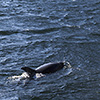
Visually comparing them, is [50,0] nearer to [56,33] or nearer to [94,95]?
[56,33]

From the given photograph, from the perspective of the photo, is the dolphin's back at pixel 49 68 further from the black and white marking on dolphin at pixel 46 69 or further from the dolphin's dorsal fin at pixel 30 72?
the dolphin's dorsal fin at pixel 30 72

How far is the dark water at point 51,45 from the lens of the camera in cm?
873

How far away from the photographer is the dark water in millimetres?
8727

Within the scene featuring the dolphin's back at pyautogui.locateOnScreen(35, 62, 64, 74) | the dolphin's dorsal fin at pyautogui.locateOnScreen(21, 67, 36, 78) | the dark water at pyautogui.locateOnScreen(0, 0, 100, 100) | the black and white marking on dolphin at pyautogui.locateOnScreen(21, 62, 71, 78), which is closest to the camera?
the dark water at pyautogui.locateOnScreen(0, 0, 100, 100)

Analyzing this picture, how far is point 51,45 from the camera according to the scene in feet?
37.5

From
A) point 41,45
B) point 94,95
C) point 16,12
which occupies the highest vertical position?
point 16,12

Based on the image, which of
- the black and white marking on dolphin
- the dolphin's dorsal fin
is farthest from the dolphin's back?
the dolphin's dorsal fin

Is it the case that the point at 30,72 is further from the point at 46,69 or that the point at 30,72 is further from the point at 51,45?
the point at 51,45

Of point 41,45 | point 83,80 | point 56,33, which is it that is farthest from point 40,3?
point 83,80

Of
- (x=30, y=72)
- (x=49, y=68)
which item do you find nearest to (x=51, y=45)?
(x=49, y=68)

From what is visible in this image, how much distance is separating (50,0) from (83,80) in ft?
26.2

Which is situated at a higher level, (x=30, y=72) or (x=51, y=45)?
(x=51, y=45)

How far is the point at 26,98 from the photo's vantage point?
27.3ft

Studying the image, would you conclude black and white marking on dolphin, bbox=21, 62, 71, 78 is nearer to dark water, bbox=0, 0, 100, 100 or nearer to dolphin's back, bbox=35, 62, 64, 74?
dolphin's back, bbox=35, 62, 64, 74
